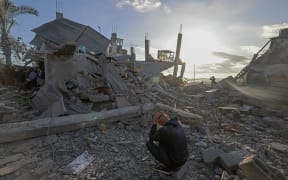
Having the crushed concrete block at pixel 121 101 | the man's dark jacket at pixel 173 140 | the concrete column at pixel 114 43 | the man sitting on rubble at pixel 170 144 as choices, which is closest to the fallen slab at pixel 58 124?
the crushed concrete block at pixel 121 101

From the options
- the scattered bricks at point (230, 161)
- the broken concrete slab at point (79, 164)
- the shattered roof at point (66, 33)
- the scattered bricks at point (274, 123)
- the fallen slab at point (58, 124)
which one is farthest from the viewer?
the shattered roof at point (66, 33)

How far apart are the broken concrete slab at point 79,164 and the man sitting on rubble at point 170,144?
125 cm

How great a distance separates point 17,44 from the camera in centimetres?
1491

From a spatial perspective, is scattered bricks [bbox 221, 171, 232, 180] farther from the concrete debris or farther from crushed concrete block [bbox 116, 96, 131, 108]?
crushed concrete block [bbox 116, 96, 131, 108]

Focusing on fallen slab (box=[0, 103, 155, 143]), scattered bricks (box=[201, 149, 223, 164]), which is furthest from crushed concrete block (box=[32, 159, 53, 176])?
scattered bricks (box=[201, 149, 223, 164])

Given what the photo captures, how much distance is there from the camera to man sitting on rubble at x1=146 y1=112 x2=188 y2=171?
366 centimetres

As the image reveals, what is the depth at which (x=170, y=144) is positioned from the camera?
371 centimetres

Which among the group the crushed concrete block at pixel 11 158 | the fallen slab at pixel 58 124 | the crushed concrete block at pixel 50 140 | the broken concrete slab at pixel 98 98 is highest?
the broken concrete slab at pixel 98 98

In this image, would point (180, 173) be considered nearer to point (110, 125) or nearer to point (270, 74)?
point (110, 125)

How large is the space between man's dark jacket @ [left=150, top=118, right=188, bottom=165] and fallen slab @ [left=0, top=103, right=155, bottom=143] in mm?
2342

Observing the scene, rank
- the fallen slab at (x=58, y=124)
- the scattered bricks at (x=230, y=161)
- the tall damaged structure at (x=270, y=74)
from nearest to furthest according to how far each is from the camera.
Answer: the scattered bricks at (x=230, y=161) → the fallen slab at (x=58, y=124) → the tall damaged structure at (x=270, y=74)

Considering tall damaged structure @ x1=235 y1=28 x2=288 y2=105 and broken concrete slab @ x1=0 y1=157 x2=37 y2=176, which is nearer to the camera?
broken concrete slab @ x1=0 y1=157 x2=37 y2=176

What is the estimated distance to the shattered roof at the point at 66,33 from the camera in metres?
14.1

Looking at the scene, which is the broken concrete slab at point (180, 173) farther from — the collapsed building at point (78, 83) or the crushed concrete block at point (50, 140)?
the collapsed building at point (78, 83)
